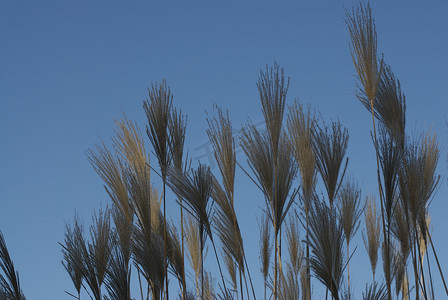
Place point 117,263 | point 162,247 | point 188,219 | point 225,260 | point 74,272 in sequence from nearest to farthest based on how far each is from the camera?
point 117,263
point 162,247
point 74,272
point 188,219
point 225,260

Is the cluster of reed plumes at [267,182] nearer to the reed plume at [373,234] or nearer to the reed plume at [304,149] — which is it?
the reed plume at [304,149]

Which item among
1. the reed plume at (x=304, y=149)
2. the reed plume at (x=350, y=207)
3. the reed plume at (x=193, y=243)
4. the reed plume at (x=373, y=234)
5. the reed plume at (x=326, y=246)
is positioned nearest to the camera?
the reed plume at (x=326, y=246)

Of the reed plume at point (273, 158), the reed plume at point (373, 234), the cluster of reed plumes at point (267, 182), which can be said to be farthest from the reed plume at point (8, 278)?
the reed plume at point (373, 234)

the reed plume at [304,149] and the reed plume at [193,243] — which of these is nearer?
the reed plume at [304,149]

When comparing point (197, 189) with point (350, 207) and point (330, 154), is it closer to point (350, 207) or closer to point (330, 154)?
point (330, 154)

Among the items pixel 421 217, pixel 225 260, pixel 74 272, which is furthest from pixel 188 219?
pixel 421 217

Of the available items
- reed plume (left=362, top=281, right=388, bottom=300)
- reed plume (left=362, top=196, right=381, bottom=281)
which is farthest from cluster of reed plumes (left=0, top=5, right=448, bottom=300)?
reed plume (left=362, top=196, right=381, bottom=281)

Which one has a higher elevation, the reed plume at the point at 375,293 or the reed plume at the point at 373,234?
the reed plume at the point at 373,234

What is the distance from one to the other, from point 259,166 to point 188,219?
1636mm

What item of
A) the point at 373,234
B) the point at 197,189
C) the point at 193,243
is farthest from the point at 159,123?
the point at 373,234

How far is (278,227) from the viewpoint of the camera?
3010 mm

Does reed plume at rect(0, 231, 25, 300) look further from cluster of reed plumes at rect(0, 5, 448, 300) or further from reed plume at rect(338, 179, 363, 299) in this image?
reed plume at rect(338, 179, 363, 299)

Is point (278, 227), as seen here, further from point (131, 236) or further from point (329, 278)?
point (131, 236)

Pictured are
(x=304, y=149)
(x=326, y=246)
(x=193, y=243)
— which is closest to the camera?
(x=326, y=246)
